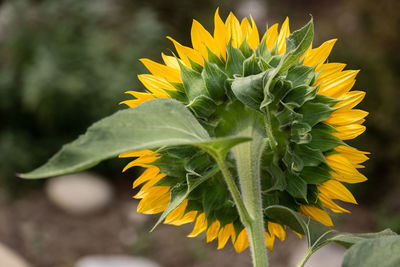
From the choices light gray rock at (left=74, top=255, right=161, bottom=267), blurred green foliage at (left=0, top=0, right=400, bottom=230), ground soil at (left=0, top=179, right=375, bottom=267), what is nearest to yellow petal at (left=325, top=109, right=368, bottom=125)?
light gray rock at (left=74, top=255, right=161, bottom=267)

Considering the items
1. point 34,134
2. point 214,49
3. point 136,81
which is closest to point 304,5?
point 136,81

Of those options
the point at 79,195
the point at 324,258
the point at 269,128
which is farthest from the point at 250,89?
the point at 79,195

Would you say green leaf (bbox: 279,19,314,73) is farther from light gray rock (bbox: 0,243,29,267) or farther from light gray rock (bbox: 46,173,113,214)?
light gray rock (bbox: 46,173,113,214)

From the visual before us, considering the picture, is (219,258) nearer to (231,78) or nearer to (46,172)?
(231,78)

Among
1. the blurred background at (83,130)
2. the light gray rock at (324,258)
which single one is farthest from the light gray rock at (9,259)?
the light gray rock at (324,258)

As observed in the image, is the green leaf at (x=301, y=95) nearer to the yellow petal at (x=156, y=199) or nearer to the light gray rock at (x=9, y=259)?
the yellow petal at (x=156, y=199)

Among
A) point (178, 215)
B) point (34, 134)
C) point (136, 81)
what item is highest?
point (178, 215)
